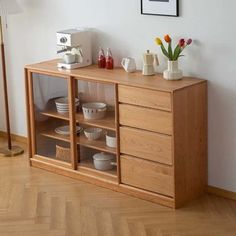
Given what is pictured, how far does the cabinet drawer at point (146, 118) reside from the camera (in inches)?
163

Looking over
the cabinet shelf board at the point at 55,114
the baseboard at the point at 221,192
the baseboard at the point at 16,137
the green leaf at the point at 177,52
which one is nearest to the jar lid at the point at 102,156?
the cabinet shelf board at the point at 55,114

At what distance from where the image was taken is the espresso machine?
478 centimetres

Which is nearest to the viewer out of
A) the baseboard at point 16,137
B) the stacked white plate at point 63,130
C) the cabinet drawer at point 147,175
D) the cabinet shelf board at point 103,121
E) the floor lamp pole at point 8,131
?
the cabinet drawer at point 147,175

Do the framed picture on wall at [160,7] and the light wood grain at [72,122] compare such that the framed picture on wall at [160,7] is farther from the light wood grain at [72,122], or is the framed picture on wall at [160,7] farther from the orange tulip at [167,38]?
the light wood grain at [72,122]

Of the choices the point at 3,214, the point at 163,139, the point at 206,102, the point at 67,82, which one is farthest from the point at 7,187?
the point at 206,102

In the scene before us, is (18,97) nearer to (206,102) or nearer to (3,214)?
(3,214)

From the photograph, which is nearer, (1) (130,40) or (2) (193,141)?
(2) (193,141)

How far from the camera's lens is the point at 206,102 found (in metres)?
4.34

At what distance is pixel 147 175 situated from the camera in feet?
14.3

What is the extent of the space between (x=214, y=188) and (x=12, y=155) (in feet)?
5.92

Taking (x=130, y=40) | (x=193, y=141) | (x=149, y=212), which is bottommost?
(x=149, y=212)

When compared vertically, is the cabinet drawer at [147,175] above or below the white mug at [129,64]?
below

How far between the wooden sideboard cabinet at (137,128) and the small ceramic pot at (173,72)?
55mm

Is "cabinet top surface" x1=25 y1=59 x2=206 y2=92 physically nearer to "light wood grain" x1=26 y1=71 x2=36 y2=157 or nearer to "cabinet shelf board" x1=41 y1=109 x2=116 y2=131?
"light wood grain" x1=26 y1=71 x2=36 y2=157
